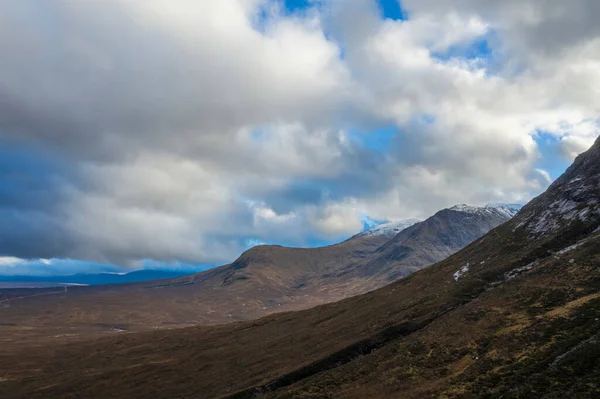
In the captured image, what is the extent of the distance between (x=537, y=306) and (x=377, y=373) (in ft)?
96.8

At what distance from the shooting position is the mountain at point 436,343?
52188 millimetres

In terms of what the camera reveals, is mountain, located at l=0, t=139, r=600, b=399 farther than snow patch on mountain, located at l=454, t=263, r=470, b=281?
No

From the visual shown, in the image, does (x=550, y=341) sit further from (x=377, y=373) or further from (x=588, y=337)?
(x=377, y=373)

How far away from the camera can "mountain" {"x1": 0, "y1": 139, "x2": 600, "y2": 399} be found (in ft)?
171

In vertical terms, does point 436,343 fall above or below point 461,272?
below

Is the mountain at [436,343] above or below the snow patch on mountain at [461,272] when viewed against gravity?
below

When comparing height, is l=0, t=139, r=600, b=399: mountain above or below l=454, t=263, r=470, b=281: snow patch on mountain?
below

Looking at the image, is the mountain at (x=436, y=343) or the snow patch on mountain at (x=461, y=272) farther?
the snow patch on mountain at (x=461, y=272)

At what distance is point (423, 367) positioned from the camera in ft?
207

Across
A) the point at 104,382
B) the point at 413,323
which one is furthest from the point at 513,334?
the point at 104,382

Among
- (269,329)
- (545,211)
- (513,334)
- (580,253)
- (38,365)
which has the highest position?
(545,211)

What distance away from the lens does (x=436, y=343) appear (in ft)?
228

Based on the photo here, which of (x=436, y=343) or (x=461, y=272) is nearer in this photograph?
(x=436, y=343)

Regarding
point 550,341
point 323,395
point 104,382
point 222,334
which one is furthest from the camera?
point 222,334
